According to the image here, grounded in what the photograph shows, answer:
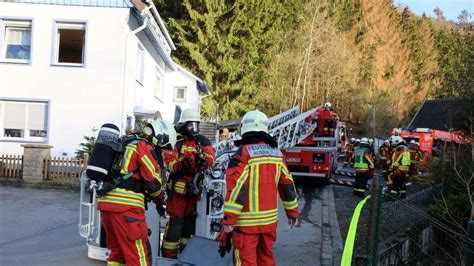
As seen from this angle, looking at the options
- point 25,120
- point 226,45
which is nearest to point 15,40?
point 25,120

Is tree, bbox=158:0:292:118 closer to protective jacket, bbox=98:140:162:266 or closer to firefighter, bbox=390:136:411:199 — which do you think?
firefighter, bbox=390:136:411:199

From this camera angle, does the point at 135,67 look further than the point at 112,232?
Yes

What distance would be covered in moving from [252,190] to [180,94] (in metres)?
24.1

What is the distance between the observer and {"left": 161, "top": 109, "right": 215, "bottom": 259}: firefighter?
5.80 m

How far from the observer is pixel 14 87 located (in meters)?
16.8

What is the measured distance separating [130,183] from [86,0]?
45.2 ft

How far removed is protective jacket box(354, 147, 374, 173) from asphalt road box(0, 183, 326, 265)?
1760 millimetres

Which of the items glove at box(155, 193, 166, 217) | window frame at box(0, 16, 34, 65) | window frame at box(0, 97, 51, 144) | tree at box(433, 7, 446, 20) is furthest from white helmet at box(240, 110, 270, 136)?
tree at box(433, 7, 446, 20)

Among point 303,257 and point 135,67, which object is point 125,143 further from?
point 135,67

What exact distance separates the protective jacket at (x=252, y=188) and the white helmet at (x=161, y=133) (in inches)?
35.6

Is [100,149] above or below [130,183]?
above

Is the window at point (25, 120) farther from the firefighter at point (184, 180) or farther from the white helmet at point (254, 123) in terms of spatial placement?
the white helmet at point (254, 123)

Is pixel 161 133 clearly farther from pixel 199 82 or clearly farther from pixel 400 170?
pixel 199 82

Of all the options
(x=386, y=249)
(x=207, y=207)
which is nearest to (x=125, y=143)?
(x=207, y=207)
